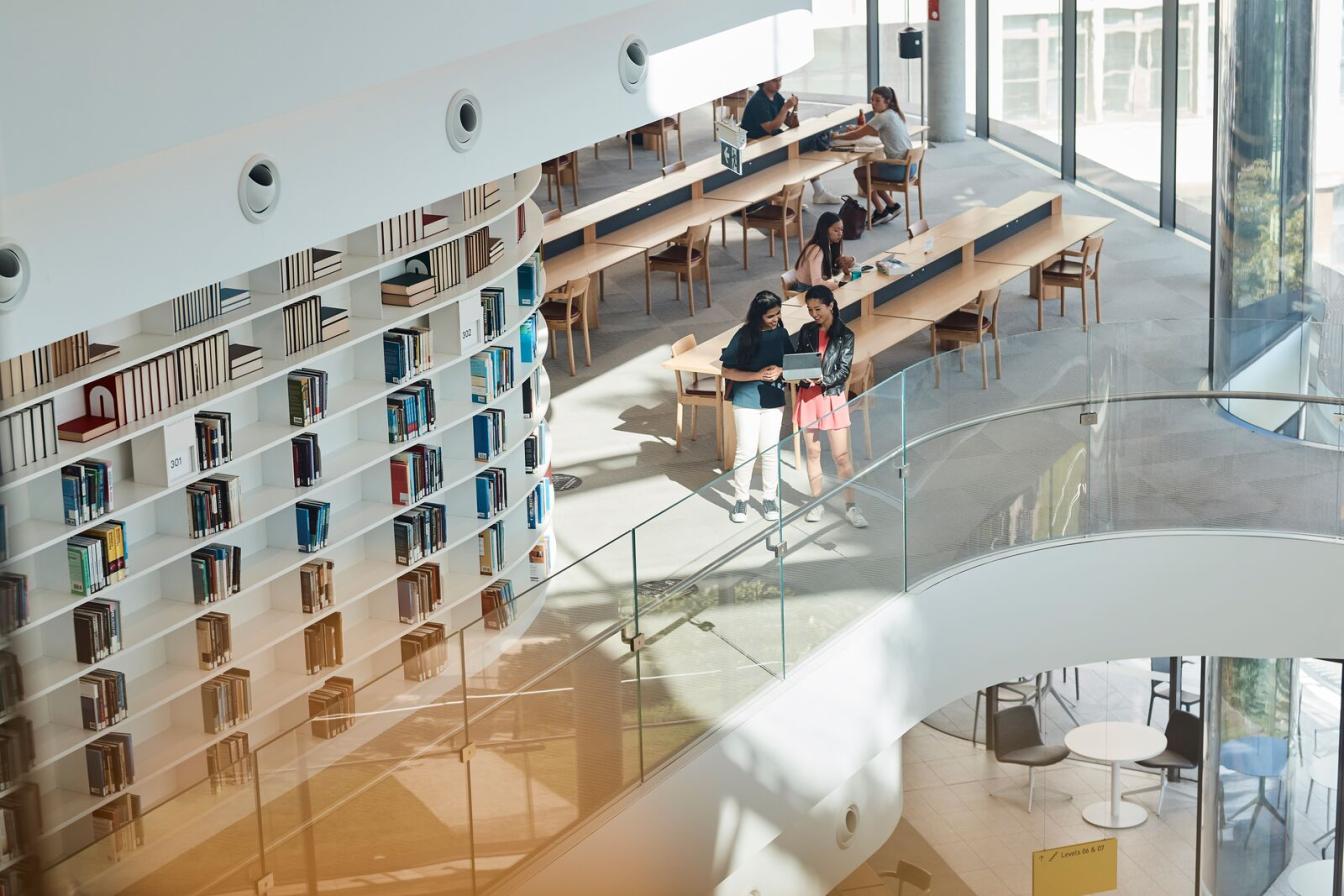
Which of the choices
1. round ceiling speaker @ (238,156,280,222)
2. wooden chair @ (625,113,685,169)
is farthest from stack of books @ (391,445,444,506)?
wooden chair @ (625,113,685,169)

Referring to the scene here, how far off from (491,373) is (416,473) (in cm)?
66

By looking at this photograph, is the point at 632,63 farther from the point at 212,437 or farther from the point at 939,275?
the point at 939,275

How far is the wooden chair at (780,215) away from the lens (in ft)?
44.2

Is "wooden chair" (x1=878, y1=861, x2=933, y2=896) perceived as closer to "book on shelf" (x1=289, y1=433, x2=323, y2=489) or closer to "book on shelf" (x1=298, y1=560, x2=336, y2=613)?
"book on shelf" (x1=298, y1=560, x2=336, y2=613)

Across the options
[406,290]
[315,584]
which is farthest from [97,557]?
[406,290]

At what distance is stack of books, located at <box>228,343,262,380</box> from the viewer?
5.95 metres

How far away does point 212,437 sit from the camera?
591 cm

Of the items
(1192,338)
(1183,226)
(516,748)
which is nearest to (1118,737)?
(1192,338)

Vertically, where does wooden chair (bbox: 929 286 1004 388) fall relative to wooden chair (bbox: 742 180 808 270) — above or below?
below

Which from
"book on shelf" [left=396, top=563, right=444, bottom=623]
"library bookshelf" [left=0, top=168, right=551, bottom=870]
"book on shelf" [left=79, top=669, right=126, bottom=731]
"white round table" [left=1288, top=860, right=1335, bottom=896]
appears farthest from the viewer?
"white round table" [left=1288, top=860, right=1335, bottom=896]

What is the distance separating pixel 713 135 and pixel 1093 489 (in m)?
9.43

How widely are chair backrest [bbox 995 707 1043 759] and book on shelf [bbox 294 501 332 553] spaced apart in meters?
6.83

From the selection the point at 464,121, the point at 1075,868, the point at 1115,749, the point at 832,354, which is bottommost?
the point at 1115,749

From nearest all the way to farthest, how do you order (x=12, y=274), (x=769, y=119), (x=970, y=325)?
1. (x=12, y=274)
2. (x=970, y=325)
3. (x=769, y=119)
